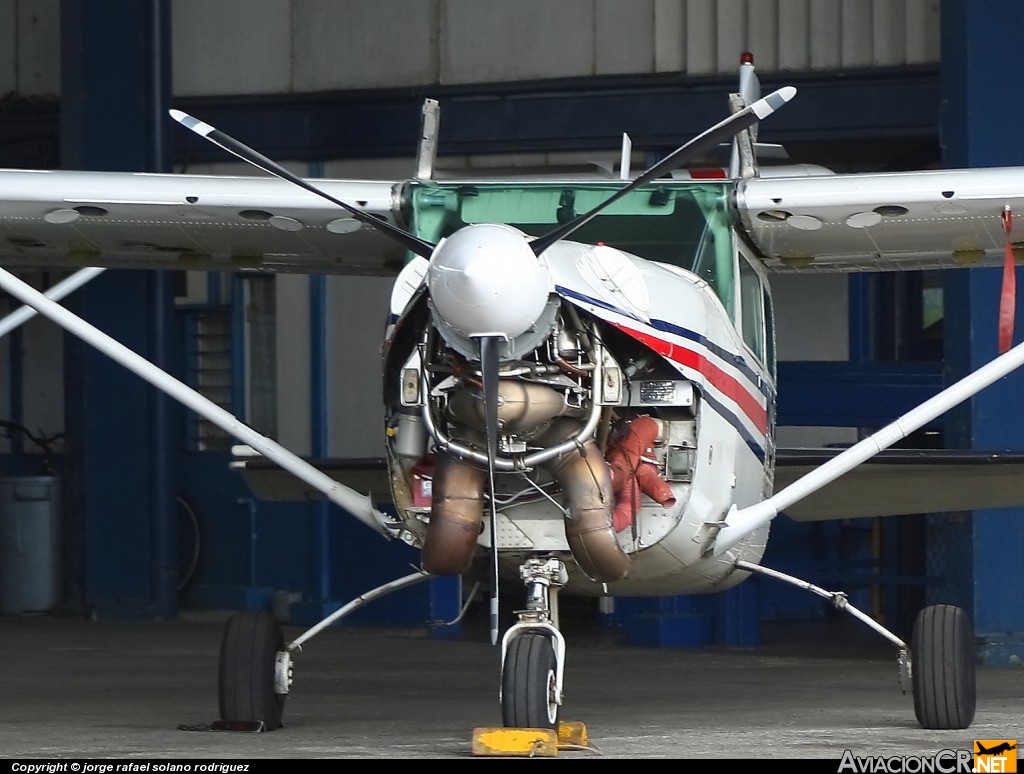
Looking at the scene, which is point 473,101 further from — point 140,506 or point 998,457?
point 998,457

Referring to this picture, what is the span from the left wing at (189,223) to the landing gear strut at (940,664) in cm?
219

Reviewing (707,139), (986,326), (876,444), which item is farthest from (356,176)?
(707,139)

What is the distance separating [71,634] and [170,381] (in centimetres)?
→ 554

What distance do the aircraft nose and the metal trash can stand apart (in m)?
9.15

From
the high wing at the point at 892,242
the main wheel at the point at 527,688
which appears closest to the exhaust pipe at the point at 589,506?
the main wheel at the point at 527,688

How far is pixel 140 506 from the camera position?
1323 centimetres

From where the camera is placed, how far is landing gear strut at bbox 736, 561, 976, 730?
Answer: 6879 mm

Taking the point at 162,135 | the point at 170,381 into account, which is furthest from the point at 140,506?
the point at 170,381

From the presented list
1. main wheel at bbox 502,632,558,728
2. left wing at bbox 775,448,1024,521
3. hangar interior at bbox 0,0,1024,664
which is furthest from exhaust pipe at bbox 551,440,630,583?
hangar interior at bbox 0,0,1024,664

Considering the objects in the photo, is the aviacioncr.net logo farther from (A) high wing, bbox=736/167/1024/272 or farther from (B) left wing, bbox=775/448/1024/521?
(A) high wing, bbox=736/167/1024/272

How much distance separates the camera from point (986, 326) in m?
10.2

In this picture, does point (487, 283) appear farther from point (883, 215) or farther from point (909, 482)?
point (909, 482)

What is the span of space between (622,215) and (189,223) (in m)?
1.90

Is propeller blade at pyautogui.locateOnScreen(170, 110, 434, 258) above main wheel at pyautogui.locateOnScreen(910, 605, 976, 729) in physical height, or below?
above
